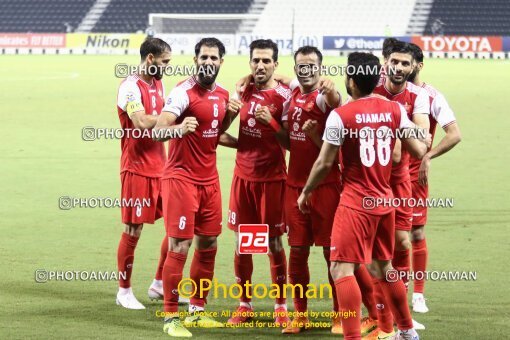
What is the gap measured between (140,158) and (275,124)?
164 cm

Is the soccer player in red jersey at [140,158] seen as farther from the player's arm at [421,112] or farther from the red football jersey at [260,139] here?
the player's arm at [421,112]

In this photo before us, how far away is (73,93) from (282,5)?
106 ft

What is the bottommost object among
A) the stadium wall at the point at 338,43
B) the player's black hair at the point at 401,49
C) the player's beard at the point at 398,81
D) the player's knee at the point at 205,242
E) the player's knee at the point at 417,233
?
the player's knee at the point at 205,242

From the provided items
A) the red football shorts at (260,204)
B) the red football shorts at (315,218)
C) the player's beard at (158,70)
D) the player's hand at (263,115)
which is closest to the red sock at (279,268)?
the red football shorts at (260,204)

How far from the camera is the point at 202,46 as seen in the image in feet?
25.8

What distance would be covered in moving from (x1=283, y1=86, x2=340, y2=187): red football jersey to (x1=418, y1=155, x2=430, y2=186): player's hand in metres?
0.84

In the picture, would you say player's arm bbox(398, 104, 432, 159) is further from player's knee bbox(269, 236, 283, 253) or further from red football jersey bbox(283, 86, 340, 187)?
player's knee bbox(269, 236, 283, 253)

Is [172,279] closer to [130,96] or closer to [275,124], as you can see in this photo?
[275,124]

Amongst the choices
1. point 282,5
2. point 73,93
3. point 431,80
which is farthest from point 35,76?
point 282,5

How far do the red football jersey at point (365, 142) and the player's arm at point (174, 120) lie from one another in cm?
128

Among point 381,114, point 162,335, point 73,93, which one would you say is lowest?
point 162,335

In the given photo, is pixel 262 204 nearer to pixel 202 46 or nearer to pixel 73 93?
pixel 202 46

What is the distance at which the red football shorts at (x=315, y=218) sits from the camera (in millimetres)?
7691

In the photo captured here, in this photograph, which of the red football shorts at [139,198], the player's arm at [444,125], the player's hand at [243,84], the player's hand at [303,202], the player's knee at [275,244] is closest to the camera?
the player's hand at [303,202]
